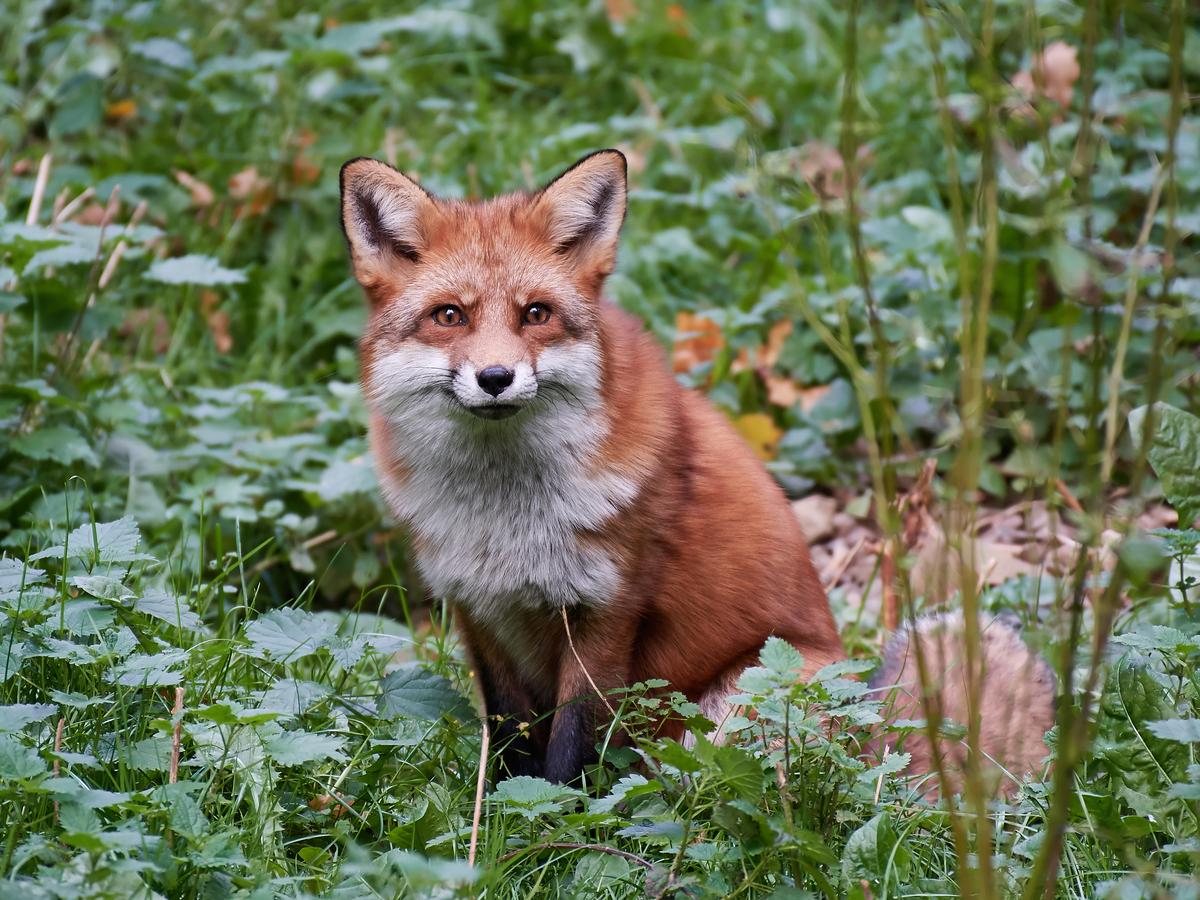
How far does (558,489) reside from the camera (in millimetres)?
4047

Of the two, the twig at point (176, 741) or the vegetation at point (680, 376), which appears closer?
the vegetation at point (680, 376)

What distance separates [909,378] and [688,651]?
8.92 feet

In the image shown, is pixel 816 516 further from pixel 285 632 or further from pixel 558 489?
pixel 285 632

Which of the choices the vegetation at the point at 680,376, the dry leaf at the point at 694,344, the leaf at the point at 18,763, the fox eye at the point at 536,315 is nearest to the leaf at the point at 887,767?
the vegetation at the point at 680,376

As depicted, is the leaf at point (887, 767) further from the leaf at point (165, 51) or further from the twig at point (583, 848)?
the leaf at point (165, 51)

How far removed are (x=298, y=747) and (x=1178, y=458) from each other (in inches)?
115

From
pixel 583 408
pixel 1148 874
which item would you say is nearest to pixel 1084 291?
pixel 1148 874

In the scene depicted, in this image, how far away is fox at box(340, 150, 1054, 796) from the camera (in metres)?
3.97

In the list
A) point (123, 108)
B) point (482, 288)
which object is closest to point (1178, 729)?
point (482, 288)

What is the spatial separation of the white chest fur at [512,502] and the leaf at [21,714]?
1259 millimetres

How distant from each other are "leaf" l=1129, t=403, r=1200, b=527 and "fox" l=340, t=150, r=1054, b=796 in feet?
2.33

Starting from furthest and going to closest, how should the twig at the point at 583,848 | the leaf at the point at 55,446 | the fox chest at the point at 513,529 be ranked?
the leaf at the point at 55,446
the fox chest at the point at 513,529
the twig at the point at 583,848

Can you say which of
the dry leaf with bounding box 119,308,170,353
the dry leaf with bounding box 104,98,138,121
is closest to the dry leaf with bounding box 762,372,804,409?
the dry leaf with bounding box 119,308,170,353

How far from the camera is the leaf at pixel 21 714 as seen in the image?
3.20 m
